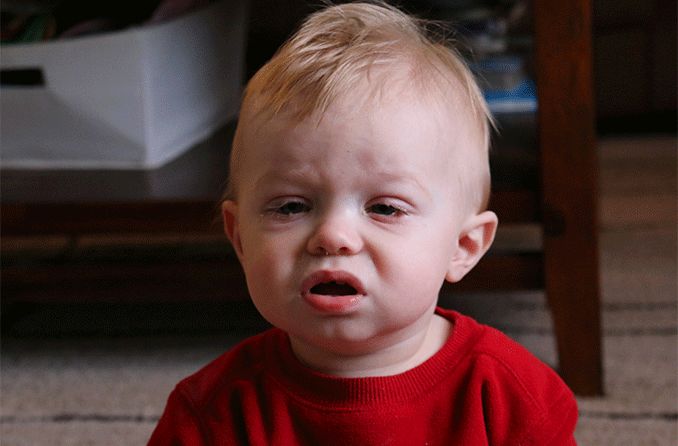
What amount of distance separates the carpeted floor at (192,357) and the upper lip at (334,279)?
1.39 ft

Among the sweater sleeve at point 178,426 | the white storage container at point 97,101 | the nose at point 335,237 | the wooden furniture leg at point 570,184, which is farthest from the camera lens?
the white storage container at point 97,101

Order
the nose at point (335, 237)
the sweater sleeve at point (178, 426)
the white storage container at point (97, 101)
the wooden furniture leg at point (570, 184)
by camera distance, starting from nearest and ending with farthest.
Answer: the nose at point (335, 237) < the sweater sleeve at point (178, 426) < the wooden furniture leg at point (570, 184) < the white storage container at point (97, 101)

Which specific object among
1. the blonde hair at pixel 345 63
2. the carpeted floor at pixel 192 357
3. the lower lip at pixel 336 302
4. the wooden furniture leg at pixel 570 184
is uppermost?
the blonde hair at pixel 345 63

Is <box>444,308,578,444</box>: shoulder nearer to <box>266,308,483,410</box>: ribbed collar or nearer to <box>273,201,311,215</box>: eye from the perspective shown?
<box>266,308,483,410</box>: ribbed collar

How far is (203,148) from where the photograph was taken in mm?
1340

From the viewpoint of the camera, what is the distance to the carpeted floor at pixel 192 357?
3.37ft

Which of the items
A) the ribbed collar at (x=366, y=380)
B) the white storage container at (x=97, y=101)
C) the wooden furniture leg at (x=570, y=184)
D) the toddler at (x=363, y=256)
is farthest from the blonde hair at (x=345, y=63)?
the white storage container at (x=97, y=101)

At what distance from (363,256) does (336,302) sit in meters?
0.03

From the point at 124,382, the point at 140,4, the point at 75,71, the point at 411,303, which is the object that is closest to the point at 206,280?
the point at 124,382

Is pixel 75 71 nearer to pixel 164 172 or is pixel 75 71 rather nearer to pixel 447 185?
pixel 164 172

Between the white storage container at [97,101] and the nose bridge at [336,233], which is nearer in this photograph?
the nose bridge at [336,233]

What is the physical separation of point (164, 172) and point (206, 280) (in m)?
0.14

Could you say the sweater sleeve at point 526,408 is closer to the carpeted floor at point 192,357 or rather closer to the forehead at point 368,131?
the forehead at point 368,131

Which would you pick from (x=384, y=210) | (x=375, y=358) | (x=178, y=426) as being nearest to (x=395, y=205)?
(x=384, y=210)
